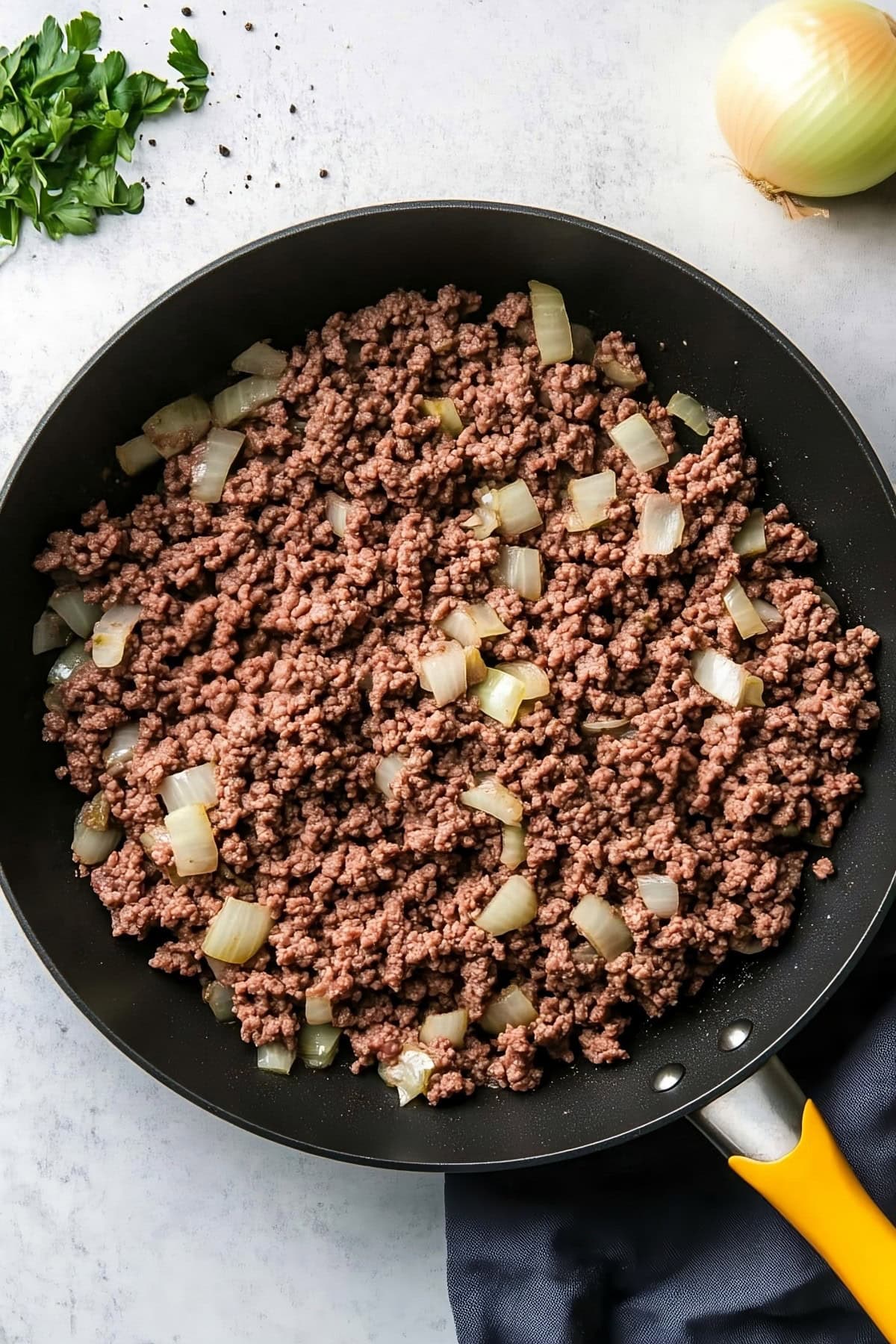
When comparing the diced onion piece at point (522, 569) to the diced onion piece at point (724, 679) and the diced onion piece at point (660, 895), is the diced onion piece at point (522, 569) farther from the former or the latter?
the diced onion piece at point (660, 895)

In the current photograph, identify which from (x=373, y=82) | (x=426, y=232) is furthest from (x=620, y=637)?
(x=373, y=82)

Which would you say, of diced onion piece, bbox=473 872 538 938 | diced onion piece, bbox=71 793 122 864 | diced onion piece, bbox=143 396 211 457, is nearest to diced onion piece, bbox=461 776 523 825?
diced onion piece, bbox=473 872 538 938

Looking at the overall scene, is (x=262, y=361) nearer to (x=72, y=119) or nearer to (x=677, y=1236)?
(x=72, y=119)

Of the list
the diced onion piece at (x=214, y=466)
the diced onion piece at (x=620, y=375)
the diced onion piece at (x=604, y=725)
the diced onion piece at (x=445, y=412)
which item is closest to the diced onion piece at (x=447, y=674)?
the diced onion piece at (x=604, y=725)

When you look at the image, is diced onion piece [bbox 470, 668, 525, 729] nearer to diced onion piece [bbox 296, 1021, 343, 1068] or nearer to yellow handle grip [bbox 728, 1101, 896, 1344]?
diced onion piece [bbox 296, 1021, 343, 1068]

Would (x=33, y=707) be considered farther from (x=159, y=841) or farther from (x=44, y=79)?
(x=44, y=79)

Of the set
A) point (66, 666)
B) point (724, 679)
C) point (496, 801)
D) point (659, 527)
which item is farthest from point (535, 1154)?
point (66, 666)
